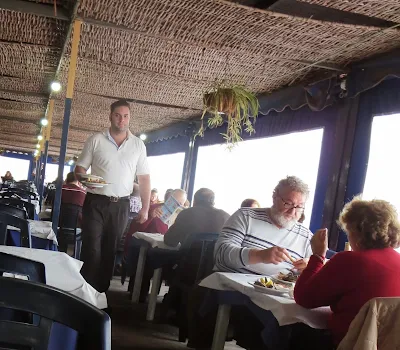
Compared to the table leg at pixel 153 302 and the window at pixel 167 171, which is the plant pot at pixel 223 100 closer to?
the table leg at pixel 153 302

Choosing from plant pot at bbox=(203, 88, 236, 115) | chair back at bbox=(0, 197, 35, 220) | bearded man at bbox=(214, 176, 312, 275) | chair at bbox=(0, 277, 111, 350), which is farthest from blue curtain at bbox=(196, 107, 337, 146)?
chair at bbox=(0, 277, 111, 350)

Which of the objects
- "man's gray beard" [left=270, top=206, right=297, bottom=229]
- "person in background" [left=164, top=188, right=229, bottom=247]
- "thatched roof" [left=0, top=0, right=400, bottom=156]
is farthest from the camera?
"person in background" [left=164, top=188, right=229, bottom=247]

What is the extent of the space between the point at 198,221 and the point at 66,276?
9.02ft

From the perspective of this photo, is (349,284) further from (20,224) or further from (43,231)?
(43,231)

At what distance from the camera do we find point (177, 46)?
188 inches

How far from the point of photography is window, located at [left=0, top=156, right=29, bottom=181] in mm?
35688

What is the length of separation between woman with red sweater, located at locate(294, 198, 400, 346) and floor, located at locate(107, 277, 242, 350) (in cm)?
207

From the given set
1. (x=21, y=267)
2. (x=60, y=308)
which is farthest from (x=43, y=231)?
(x=60, y=308)

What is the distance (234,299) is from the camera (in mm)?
2994

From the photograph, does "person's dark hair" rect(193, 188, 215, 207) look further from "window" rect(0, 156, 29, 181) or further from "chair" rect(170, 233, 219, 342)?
"window" rect(0, 156, 29, 181)

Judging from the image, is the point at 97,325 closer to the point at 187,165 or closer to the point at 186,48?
the point at 186,48

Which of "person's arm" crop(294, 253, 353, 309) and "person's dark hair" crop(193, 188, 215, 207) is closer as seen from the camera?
"person's arm" crop(294, 253, 353, 309)

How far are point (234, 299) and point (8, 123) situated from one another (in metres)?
11.0

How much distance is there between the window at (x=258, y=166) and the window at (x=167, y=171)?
160 cm
